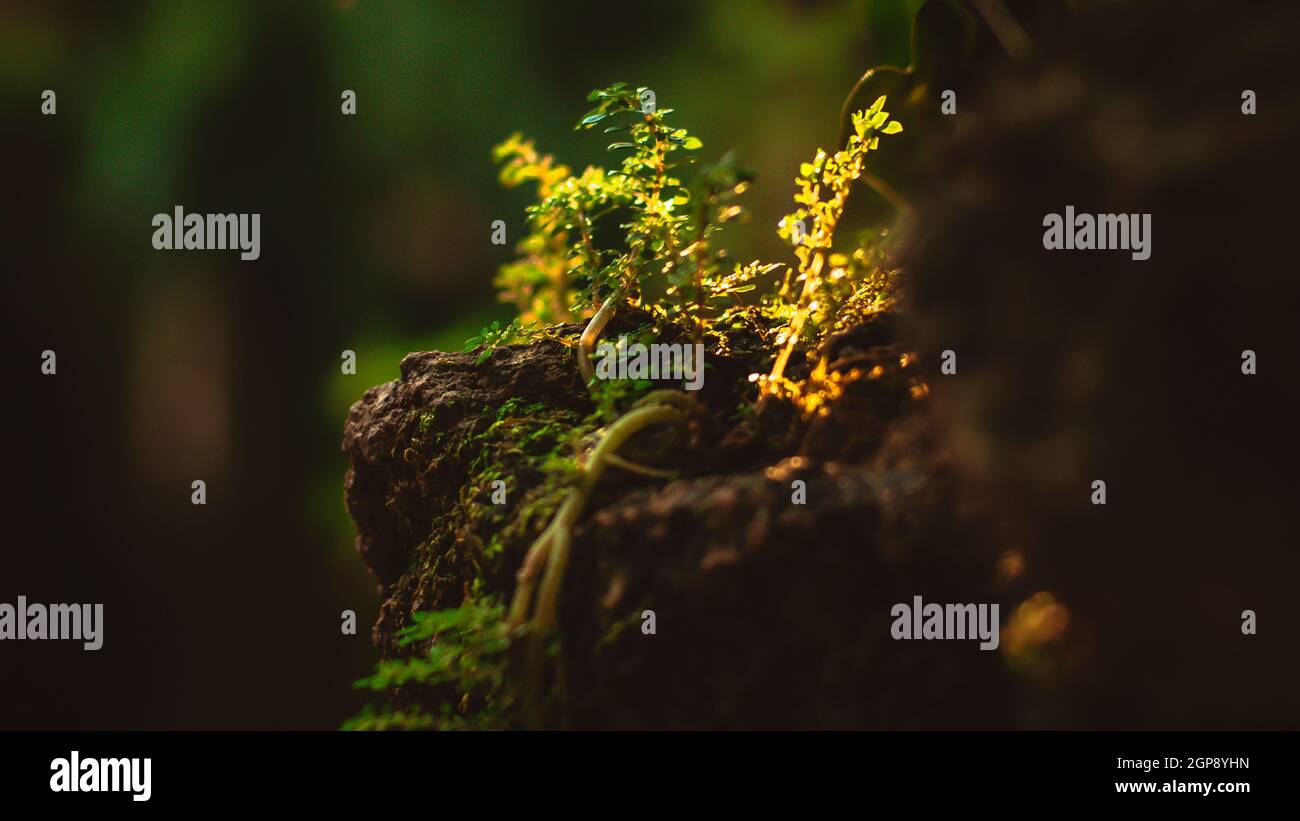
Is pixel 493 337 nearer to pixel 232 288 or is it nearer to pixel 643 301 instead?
pixel 643 301

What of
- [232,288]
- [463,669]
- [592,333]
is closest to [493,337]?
[592,333]

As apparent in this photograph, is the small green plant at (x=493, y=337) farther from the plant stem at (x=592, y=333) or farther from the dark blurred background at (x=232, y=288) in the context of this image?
the dark blurred background at (x=232, y=288)

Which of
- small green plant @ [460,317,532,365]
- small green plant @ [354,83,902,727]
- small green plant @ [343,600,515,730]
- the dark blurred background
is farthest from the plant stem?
the dark blurred background

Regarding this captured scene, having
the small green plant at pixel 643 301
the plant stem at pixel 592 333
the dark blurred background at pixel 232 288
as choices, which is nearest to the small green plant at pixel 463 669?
the small green plant at pixel 643 301

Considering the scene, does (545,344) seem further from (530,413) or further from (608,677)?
(608,677)

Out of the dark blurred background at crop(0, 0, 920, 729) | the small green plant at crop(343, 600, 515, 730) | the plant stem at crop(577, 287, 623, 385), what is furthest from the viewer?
the dark blurred background at crop(0, 0, 920, 729)

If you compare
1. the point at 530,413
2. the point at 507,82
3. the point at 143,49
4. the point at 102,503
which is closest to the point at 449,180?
the point at 507,82

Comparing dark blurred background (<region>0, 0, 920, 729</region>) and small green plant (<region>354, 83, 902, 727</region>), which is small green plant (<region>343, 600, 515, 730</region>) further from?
dark blurred background (<region>0, 0, 920, 729</region>)

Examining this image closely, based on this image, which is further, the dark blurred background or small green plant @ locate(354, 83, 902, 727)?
the dark blurred background
